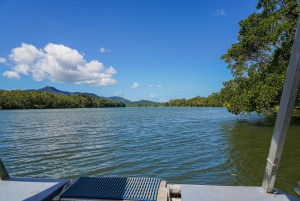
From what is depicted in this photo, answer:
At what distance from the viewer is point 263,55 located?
21.7 meters

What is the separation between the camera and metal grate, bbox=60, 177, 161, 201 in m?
2.96

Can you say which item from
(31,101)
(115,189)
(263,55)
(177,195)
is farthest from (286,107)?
(31,101)

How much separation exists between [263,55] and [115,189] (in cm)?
2252

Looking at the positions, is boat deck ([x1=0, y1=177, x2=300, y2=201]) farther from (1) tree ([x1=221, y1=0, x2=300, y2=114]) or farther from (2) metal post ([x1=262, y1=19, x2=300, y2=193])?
(1) tree ([x1=221, y1=0, x2=300, y2=114])

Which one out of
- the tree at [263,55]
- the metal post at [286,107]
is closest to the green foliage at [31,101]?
the tree at [263,55]

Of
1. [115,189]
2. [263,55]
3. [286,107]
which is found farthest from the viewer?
[263,55]

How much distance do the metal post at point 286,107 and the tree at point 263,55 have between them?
54.1 feet

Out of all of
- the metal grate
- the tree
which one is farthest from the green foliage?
the metal grate

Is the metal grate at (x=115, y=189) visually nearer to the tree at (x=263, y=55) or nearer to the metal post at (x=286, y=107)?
the metal post at (x=286, y=107)

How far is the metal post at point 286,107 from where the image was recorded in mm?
2506

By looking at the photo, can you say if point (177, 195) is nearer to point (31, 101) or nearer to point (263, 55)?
point (263, 55)

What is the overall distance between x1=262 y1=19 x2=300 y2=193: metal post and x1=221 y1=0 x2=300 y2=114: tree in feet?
54.1

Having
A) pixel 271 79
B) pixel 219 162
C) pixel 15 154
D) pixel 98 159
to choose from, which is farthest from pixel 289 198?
pixel 271 79

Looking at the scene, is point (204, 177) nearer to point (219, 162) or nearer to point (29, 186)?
point (219, 162)
